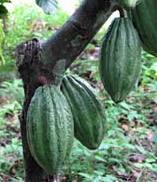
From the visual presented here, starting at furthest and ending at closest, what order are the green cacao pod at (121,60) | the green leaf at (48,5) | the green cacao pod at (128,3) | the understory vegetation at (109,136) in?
the understory vegetation at (109,136)
the green leaf at (48,5)
the green cacao pod at (121,60)
the green cacao pod at (128,3)

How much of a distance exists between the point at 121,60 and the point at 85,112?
137 millimetres

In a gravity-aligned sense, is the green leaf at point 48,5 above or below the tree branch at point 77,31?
above

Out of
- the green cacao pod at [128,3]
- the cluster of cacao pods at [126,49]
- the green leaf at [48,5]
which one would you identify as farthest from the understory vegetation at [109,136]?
the green cacao pod at [128,3]

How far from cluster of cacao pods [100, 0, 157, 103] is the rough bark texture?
0.05 m

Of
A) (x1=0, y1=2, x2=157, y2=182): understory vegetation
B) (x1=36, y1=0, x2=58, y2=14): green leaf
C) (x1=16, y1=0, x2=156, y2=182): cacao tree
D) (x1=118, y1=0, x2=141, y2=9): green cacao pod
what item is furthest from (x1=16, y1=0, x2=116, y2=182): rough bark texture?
(x1=0, y1=2, x2=157, y2=182): understory vegetation

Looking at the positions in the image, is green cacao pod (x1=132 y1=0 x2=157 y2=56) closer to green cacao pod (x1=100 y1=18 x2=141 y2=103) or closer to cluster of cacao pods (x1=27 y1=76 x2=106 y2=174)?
green cacao pod (x1=100 y1=18 x2=141 y2=103)

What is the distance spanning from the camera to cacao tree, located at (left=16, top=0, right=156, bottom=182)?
3.09 feet

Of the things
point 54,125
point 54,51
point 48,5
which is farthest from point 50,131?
point 48,5

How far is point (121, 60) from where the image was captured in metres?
0.90

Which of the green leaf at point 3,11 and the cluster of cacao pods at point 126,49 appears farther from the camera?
the green leaf at point 3,11

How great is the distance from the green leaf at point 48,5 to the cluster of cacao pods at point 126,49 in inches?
19.6

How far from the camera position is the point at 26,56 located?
1.02 metres

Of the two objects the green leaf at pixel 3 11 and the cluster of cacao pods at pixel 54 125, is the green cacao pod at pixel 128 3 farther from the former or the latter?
the green leaf at pixel 3 11

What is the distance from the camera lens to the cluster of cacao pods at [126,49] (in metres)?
0.87
